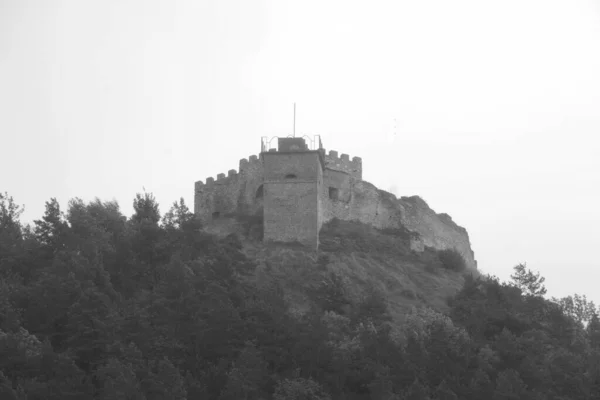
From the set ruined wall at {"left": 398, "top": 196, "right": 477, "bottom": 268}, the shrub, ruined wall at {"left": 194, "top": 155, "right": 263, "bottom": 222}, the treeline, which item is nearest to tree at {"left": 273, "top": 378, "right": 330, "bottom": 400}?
the treeline

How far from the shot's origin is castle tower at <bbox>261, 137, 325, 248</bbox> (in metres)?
55.0

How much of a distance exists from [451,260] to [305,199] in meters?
9.37

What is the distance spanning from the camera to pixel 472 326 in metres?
50.2

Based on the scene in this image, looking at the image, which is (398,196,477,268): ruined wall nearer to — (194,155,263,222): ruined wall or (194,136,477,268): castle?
(194,136,477,268): castle

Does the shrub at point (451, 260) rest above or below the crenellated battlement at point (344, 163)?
below

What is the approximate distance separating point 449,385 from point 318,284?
9.74m

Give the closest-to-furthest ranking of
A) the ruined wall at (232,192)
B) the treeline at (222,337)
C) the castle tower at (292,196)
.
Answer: the treeline at (222,337) → the castle tower at (292,196) → the ruined wall at (232,192)

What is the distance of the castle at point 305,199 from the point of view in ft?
181

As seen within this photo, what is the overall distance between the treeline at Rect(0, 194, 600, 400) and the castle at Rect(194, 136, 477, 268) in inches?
155

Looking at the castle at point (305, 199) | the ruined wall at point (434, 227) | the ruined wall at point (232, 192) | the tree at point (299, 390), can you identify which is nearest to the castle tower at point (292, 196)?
the castle at point (305, 199)

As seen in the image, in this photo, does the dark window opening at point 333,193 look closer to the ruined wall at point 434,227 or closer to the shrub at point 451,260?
the ruined wall at point 434,227

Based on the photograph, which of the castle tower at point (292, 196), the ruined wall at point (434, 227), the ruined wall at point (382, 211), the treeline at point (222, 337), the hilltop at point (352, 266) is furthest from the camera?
the ruined wall at point (434, 227)

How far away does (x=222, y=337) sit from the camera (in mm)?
45250

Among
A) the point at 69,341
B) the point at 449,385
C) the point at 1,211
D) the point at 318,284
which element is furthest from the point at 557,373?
the point at 1,211
